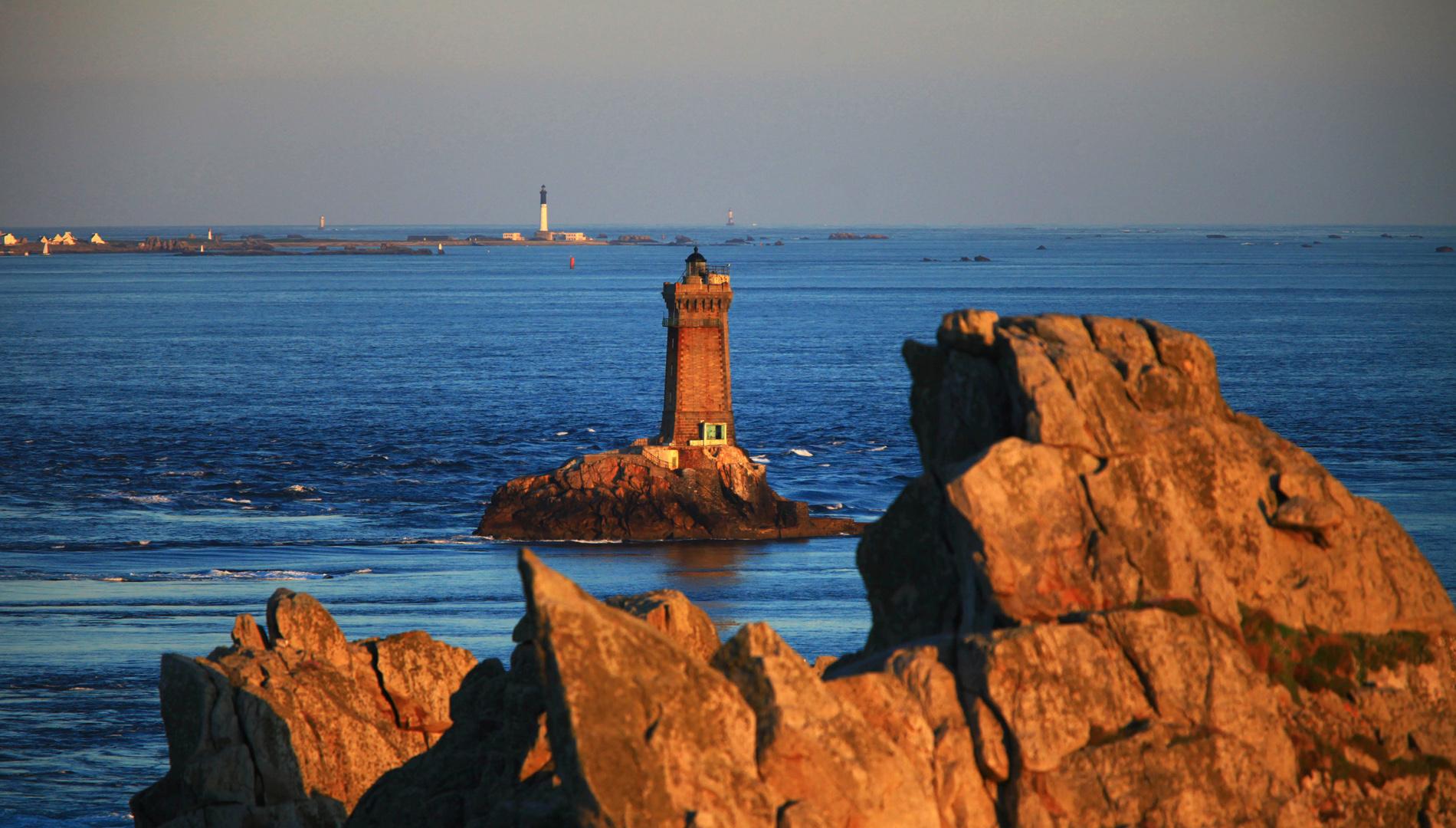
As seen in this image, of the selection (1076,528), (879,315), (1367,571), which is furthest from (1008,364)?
(879,315)

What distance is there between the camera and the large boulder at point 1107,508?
1281 centimetres

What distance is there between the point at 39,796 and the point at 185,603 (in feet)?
68.3

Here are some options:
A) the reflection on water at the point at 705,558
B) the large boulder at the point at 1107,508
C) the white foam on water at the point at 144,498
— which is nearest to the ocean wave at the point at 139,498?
the white foam on water at the point at 144,498

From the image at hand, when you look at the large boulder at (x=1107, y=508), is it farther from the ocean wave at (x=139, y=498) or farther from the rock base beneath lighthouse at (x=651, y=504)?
the ocean wave at (x=139, y=498)

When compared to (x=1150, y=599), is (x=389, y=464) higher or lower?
lower

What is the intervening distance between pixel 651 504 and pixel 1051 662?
181 ft

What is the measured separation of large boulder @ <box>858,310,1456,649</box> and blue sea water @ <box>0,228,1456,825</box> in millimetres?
17514

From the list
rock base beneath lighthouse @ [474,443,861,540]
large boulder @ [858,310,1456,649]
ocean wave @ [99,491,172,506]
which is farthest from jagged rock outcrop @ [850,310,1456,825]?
ocean wave @ [99,491,172,506]

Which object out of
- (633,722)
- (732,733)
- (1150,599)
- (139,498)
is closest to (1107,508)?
(1150,599)

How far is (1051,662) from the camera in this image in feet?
39.7

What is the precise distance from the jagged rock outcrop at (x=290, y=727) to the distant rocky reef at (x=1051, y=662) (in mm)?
2983

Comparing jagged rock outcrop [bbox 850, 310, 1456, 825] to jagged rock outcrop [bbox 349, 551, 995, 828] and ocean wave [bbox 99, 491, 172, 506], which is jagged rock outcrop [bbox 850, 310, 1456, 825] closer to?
jagged rock outcrop [bbox 349, 551, 995, 828]

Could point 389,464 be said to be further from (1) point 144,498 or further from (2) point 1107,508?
(2) point 1107,508

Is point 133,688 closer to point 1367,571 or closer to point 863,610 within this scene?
point 863,610
